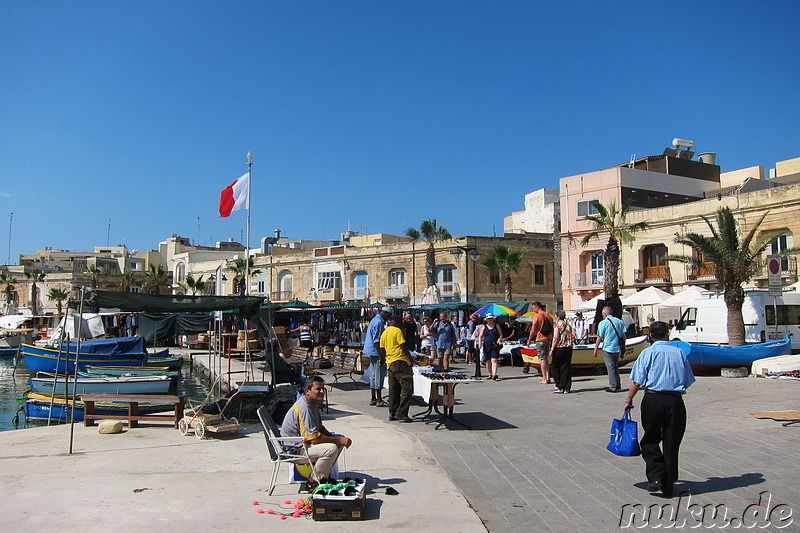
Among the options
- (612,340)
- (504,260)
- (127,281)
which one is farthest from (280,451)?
(127,281)

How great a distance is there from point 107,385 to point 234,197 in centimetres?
1073

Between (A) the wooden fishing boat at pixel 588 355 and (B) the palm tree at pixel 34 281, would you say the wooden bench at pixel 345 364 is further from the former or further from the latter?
(B) the palm tree at pixel 34 281

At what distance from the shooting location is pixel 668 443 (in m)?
5.91

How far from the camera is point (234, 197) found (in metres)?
24.8

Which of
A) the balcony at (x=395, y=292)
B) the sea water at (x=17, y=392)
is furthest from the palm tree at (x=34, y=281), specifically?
the balcony at (x=395, y=292)

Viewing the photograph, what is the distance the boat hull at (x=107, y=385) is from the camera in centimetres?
1535

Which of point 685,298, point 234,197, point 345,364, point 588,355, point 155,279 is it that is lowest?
point 345,364

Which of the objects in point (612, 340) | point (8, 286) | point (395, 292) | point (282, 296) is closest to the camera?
point (612, 340)

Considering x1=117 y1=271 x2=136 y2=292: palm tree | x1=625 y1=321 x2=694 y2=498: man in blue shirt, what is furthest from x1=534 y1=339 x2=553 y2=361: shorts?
x1=117 y1=271 x2=136 y2=292: palm tree

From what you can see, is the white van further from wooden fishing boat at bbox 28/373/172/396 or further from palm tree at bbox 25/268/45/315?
palm tree at bbox 25/268/45/315

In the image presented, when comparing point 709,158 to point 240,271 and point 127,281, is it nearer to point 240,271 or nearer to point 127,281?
point 240,271

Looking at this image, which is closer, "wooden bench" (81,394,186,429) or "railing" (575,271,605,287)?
"wooden bench" (81,394,186,429)

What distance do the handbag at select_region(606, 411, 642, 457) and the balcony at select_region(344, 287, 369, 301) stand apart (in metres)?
43.5

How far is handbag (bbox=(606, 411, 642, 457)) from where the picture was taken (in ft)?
20.2
